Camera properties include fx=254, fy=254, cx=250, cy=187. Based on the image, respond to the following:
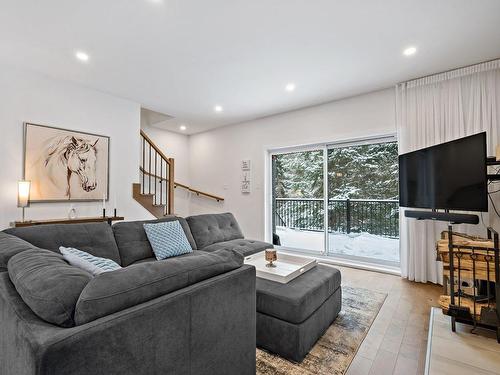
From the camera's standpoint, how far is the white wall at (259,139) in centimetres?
373

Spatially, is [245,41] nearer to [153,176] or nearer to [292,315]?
[292,315]

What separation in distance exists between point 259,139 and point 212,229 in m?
2.27

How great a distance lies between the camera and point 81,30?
236 centimetres

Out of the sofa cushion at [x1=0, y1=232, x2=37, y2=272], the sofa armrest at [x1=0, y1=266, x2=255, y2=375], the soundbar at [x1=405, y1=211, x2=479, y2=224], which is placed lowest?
the sofa armrest at [x1=0, y1=266, x2=255, y2=375]

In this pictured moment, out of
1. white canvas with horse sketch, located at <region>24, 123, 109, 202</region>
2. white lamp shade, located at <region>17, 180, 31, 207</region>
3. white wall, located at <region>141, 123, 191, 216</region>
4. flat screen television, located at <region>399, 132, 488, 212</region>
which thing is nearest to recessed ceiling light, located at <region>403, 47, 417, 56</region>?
flat screen television, located at <region>399, 132, 488, 212</region>

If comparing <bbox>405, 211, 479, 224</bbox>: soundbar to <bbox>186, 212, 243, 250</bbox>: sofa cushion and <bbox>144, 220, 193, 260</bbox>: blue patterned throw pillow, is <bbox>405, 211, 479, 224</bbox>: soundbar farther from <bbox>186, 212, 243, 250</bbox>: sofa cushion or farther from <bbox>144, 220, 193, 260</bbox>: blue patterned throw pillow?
<bbox>144, 220, 193, 260</bbox>: blue patterned throw pillow

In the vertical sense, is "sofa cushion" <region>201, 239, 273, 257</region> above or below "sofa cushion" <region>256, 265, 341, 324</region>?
above

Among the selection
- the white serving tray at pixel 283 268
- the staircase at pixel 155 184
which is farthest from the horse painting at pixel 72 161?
the white serving tray at pixel 283 268

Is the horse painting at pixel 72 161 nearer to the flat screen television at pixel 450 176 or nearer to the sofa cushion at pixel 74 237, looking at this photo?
the sofa cushion at pixel 74 237

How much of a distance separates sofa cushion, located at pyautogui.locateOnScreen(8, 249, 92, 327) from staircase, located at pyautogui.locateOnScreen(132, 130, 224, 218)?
3.29 m

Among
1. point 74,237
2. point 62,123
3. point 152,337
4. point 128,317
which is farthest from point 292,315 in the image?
point 62,123

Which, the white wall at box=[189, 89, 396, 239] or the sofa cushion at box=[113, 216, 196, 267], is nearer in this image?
the sofa cushion at box=[113, 216, 196, 267]

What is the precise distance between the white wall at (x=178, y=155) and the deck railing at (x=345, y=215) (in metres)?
2.43

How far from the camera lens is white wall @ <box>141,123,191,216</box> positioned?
5.77m
